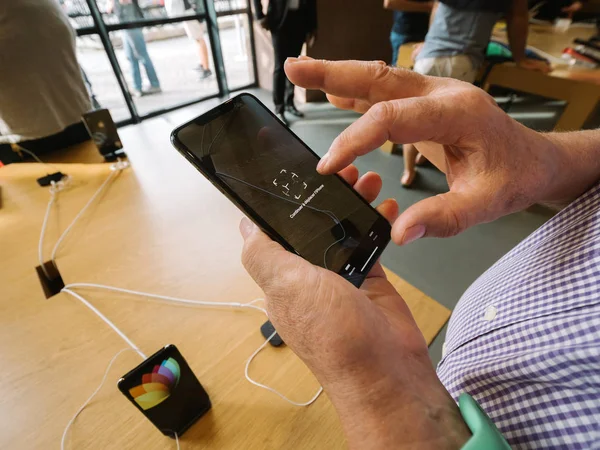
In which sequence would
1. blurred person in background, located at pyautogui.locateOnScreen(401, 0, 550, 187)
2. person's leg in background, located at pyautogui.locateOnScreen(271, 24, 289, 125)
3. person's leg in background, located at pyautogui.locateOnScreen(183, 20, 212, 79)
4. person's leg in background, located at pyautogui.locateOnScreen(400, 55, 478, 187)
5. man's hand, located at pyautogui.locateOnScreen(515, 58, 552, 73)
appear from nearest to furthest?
blurred person in background, located at pyautogui.locateOnScreen(401, 0, 550, 187), person's leg in background, located at pyautogui.locateOnScreen(400, 55, 478, 187), man's hand, located at pyautogui.locateOnScreen(515, 58, 552, 73), person's leg in background, located at pyautogui.locateOnScreen(271, 24, 289, 125), person's leg in background, located at pyautogui.locateOnScreen(183, 20, 212, 79)

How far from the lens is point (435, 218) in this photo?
1.38 ft

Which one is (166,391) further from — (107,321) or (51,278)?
(51,278)

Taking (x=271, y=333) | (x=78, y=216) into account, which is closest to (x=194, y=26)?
(x=78, y=216)

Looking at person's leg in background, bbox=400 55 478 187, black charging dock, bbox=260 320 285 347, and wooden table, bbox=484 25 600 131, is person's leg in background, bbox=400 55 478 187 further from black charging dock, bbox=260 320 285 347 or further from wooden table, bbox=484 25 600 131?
black charging dock, bbox=260 320 285 347

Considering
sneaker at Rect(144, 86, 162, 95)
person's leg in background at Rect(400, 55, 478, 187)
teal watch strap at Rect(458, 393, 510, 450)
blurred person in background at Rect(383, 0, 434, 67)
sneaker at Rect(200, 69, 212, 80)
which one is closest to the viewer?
teal watch strap at Rect(458, 393, 510, 450)

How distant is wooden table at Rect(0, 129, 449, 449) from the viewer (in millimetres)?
490

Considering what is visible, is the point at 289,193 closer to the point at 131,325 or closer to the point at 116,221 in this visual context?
the point at 131,325

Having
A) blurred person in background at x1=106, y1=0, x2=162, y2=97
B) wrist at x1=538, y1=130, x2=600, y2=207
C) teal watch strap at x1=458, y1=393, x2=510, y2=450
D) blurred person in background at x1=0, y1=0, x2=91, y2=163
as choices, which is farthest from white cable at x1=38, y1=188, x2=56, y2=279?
blurred person in background at x1=106, y1=0, x2=162, y2=97

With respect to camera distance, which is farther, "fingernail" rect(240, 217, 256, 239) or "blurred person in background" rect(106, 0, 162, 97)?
"blurred person in background" rect(106, 0, 162, 97)

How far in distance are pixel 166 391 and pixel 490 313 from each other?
50 cm

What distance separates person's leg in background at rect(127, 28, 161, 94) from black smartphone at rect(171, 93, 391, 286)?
266cm

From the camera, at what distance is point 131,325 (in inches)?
24.5

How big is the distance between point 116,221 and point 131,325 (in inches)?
14.9

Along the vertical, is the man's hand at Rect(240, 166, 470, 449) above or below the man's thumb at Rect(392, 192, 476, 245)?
below
